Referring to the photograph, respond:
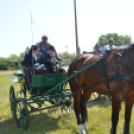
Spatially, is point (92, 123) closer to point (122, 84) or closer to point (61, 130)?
point (61, 130)

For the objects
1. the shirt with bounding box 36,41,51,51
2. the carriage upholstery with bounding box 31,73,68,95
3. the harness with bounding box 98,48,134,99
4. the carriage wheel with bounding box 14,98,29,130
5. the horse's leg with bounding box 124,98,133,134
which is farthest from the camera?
the shirt with bounding box 36,41,51,51

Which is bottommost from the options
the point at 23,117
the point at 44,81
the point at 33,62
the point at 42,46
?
the point at 23,117

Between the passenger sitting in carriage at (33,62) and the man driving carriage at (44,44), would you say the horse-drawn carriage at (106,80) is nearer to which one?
the passenger sitting in carriage at (33,62)

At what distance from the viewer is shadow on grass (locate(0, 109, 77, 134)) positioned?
390 cm

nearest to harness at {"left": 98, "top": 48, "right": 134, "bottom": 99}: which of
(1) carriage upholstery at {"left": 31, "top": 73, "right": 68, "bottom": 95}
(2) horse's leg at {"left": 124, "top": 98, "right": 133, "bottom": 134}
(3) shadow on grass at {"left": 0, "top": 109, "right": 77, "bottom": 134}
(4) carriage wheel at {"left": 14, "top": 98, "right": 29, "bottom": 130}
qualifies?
(2) horse's leg at {"left": 124, "top": 98, "right": 133, "bottom": 134}

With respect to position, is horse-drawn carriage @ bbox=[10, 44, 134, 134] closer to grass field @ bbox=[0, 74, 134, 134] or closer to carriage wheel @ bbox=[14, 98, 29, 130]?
carriage wheel @ bbox=[14, 98, 29, 130]

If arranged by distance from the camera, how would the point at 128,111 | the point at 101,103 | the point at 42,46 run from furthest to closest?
the point at 101,103, the point at 42,46, the point at 128,111

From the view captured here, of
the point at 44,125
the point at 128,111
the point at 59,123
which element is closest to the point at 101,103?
the point at 59,123

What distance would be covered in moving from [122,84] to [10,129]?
3.19m

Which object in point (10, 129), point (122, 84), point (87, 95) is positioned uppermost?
point (122, 84)

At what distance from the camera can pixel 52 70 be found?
4.46 metres

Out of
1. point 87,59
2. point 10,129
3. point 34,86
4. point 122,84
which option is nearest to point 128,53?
point 122,84

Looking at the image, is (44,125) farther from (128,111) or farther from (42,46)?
(42,46)

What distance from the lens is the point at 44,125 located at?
4.19 meters
